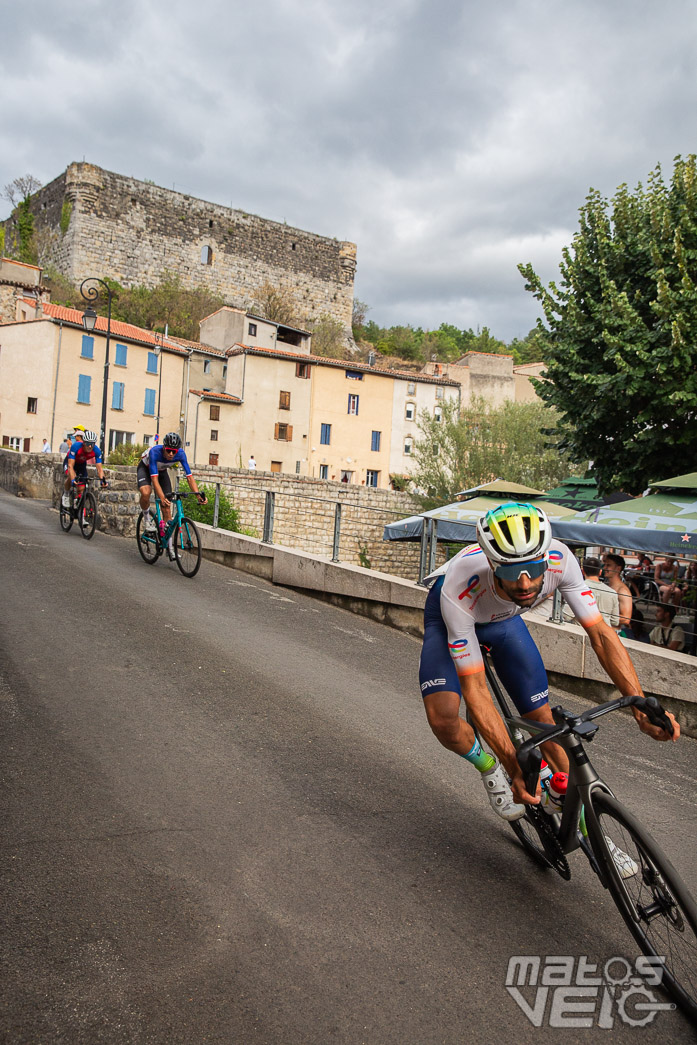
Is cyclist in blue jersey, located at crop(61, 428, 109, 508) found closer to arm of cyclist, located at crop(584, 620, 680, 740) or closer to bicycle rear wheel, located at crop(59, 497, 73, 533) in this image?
bicycle rear wheel, located at crop(59, 497, 73, 533)

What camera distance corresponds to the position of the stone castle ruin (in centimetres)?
7088

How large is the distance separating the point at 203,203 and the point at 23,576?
250ft

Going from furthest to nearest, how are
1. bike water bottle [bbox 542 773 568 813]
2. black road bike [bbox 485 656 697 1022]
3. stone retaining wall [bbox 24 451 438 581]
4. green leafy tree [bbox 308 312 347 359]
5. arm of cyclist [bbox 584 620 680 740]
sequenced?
green leafy tree [bbox 308 312 347 359] < stone retaining wall [bbox 24 451 438 581] < bike water bottle [bbox 542 773 568 813] < arm of cyclist [bbox 584 620 680 740] < black road bike [bbox 485 656 697 1022]

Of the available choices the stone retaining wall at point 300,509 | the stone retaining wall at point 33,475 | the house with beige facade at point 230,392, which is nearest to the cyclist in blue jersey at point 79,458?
the stone retaining wall at point 300,509

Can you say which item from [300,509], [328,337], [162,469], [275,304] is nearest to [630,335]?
[162,469]

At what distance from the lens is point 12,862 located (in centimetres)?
338

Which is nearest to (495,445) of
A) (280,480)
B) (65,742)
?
(280,480)

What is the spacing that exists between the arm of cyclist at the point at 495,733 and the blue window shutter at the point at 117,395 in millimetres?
48159

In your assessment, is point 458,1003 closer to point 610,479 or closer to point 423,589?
point 423,589

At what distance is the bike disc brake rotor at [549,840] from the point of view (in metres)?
3.46

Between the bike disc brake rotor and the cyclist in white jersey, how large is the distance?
11 cm

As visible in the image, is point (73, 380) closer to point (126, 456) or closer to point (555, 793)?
point (126, 456)

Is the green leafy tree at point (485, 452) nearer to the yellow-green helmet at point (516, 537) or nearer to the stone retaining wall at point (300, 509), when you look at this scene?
the stone retaining wall at point (300, 509)

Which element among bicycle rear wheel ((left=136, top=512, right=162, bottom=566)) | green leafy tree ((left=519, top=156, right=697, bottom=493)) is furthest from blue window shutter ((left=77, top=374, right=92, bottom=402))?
bicycle rear wheel ((left=136, top=512, right=162, bottom=566))
